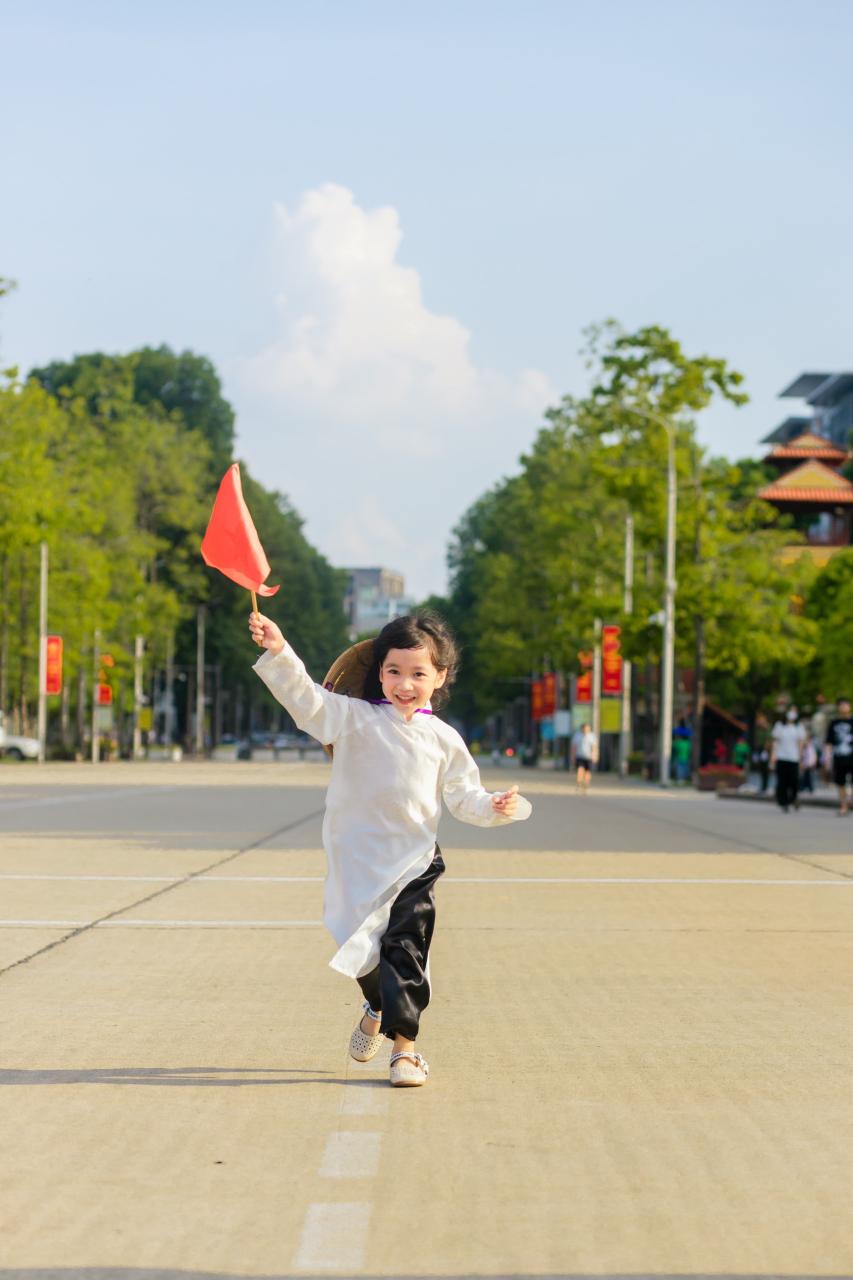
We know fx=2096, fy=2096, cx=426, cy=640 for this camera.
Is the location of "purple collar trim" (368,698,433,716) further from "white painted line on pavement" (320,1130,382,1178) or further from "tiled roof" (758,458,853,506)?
"tiled roof" (758,458,853,506)

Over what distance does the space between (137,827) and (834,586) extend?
228ft

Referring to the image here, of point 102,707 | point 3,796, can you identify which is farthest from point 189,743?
point 3,796

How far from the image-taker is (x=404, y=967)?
673 cm

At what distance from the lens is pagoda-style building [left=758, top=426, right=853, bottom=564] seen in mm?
107250

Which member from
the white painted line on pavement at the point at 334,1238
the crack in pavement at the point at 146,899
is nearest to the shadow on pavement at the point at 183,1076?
the white painted line on pavement at the point at 334,1238

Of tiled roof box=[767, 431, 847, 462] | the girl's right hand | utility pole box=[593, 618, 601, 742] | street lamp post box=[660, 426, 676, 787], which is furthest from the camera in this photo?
tiled roof box=[767, 431, 847, 462]

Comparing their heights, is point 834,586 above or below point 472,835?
above

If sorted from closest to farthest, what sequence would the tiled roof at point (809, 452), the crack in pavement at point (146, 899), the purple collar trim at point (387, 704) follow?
the purple collar trim at point (387, 704), the crack in pavement at point (146, 899), the tiled roof at point (809, 452)

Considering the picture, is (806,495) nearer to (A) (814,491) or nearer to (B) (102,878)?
(A) (814,491)

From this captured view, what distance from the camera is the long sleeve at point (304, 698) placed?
6.60 metres

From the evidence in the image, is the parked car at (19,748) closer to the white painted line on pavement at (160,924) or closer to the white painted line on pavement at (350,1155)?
the white painted line on pavement at (160,924)

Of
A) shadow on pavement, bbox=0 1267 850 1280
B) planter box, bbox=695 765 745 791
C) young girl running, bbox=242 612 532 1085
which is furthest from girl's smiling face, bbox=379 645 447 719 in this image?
planter box, bbox=695 765 745 791

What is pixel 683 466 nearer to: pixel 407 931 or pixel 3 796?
pixel 3 796

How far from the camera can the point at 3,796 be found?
3459cm
